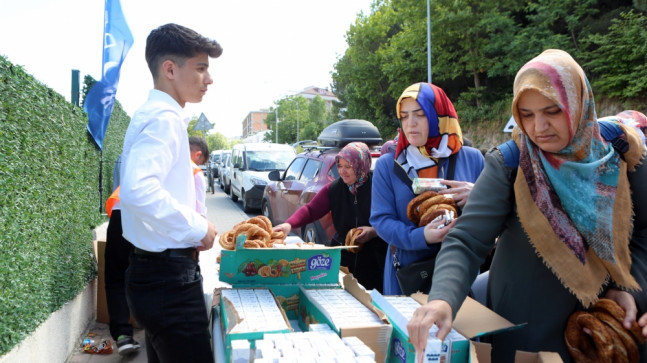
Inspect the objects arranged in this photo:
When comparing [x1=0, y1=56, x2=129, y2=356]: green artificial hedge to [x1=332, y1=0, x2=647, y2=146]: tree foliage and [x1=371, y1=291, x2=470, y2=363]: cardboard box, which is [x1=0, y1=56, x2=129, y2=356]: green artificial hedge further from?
[x1=332, y1=0, x2=647, y2=146]: tree foliage

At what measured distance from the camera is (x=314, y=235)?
607 cm

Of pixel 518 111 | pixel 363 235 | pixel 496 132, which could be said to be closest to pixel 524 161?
pixel 518 111

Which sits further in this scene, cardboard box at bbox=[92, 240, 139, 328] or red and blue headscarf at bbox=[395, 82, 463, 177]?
cardboard box at bbox=[92, 240, 139, 328]

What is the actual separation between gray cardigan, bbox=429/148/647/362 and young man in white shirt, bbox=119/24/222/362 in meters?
1.15

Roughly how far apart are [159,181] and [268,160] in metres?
13.1

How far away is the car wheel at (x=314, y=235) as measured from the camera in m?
5.79

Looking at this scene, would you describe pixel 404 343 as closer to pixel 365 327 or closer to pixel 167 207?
pixel 365 327

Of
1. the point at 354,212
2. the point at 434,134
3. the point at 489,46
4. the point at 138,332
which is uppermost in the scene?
the point at 489,46

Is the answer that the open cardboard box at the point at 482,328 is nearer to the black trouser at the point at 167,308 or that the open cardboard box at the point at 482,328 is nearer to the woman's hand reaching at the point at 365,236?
the black trouser at the point at 167,308

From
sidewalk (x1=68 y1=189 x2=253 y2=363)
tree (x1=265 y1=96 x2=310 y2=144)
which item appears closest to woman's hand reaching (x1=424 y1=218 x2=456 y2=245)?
sidewalk (x1=68 y1=189 x2=253 y2=363)

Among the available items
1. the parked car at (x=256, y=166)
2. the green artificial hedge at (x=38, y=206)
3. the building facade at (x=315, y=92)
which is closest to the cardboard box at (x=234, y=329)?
the green artificial hedge at (x=38, y=206)

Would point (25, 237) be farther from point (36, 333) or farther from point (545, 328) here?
point (545, 328)

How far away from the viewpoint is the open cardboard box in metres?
1.42

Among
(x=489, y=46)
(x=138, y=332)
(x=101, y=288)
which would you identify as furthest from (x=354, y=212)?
(x=489, y=46)
